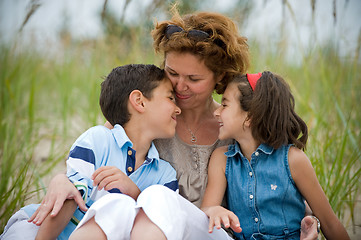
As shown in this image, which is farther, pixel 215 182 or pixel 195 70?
pixel 195 70

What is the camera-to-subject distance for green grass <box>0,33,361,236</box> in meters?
2.34

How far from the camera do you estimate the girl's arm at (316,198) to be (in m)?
1.84

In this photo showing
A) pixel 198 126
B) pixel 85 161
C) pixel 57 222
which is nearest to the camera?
pixel 57 222

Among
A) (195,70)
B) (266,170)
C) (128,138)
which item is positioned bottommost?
(266,170)

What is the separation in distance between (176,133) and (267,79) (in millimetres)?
658

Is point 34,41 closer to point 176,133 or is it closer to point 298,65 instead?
point 176,133

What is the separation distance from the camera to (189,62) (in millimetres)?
2203

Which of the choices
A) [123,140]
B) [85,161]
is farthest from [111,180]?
[123,140]

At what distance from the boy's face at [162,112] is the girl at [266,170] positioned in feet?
0.91

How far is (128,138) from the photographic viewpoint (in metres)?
2.05

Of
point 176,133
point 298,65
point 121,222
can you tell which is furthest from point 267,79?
point 298,65

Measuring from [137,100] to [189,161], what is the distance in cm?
46

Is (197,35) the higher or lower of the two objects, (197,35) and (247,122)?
the higher

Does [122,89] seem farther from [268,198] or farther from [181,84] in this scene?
[268,198]
